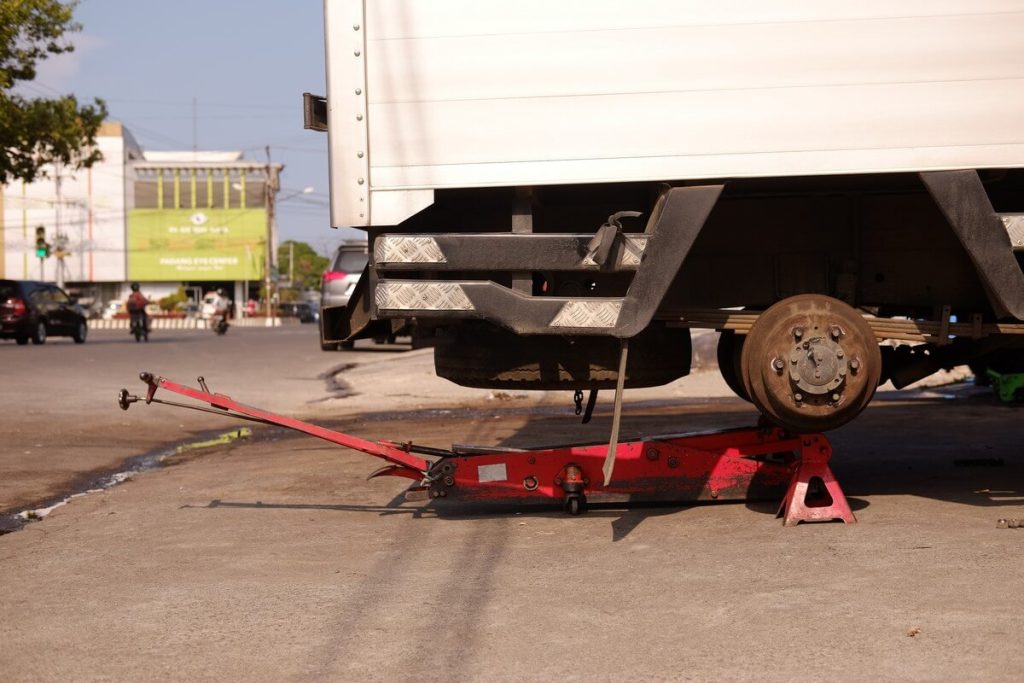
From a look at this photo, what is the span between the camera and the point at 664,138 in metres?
5.57

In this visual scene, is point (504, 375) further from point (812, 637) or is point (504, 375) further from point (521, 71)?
point (812, 637)

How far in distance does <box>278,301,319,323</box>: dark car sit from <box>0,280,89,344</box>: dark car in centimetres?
4856

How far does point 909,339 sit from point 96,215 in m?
90.8

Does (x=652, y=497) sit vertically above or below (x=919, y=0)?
below

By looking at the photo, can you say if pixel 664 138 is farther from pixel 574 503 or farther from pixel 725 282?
pixel 574 503

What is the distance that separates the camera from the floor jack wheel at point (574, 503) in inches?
243

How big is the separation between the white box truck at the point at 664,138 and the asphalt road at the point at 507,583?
86cm

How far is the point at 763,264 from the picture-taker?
6348 millimetres

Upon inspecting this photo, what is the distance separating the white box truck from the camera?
18.0ft

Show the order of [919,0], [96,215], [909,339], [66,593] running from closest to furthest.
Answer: [66,593] < [919,0] < [909,339] < [96,215]

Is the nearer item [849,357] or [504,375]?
[849,357]

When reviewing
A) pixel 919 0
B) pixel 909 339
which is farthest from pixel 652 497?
pixel 919 0

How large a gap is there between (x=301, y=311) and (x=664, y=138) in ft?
279

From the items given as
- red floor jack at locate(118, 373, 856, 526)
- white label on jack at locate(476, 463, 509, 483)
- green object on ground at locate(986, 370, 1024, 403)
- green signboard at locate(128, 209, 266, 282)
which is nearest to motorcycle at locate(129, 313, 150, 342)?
green object on ground at locate(986, 370, 1024, 403)
